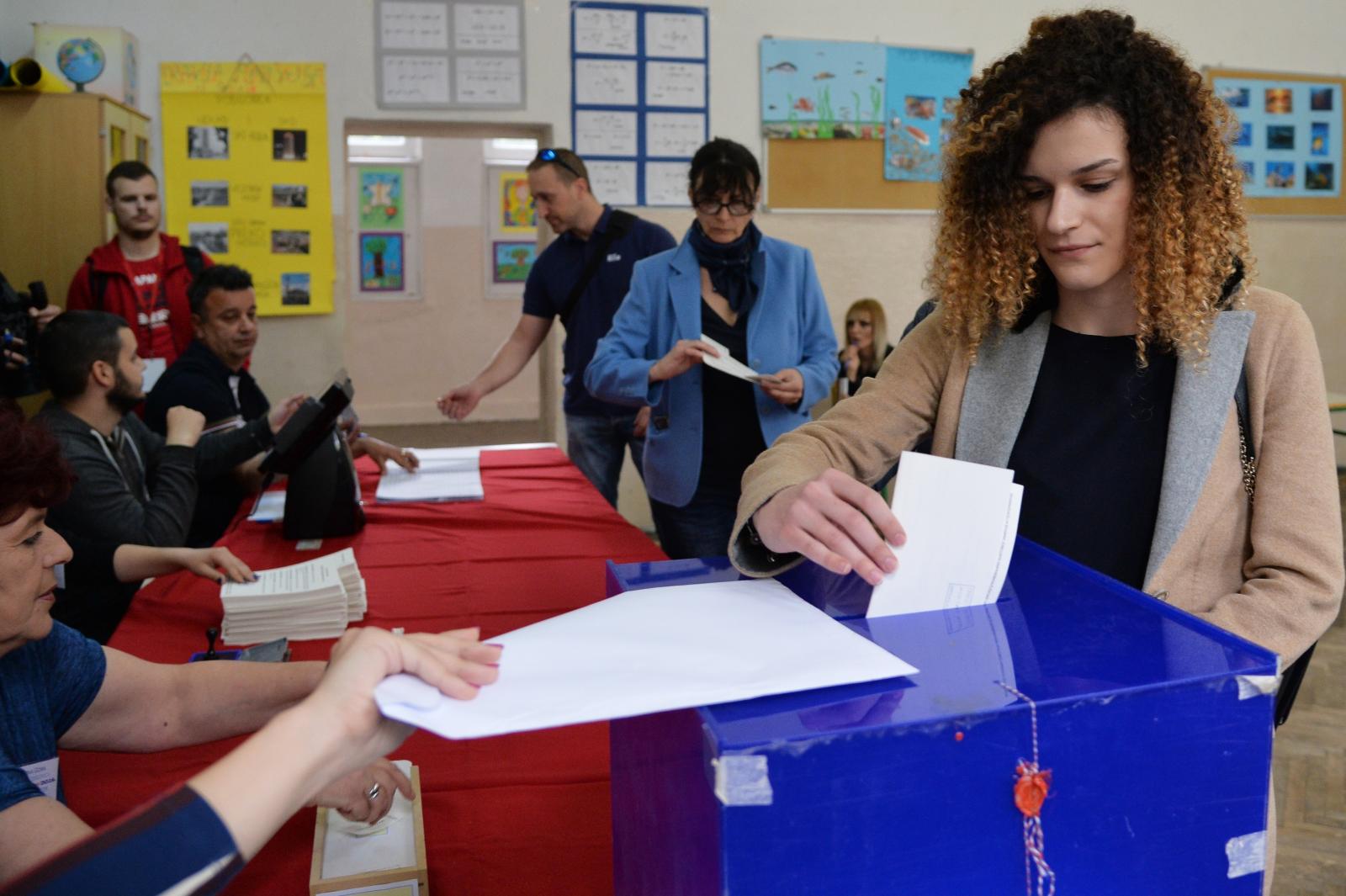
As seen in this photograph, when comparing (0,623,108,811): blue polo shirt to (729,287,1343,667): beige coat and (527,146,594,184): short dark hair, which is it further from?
(527,146,594,184): short dark hair

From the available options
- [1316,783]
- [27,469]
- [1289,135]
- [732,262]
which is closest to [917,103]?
[1289,135]

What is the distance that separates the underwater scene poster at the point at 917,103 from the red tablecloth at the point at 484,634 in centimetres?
303

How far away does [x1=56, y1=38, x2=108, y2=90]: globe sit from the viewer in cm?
427

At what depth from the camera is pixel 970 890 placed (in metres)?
0.64

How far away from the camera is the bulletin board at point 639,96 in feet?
16.6

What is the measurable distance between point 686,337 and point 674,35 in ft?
9.50

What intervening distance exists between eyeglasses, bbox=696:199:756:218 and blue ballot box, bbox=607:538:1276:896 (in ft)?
6.73

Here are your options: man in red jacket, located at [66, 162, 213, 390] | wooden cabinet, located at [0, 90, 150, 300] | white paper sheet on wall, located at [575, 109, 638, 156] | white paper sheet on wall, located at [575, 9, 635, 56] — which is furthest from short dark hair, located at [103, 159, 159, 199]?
white paper sheet on wall, located at [575, 9, 635, 56]

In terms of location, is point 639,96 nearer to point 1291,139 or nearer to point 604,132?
point 604,132

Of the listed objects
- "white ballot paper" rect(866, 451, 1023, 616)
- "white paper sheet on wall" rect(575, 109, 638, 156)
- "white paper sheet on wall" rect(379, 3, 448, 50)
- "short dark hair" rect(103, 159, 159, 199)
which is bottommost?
"white ballot paper" rect(866, 451, 1023, 616)

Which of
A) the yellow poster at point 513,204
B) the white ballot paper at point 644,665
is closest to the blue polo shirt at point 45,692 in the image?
the white ballot paper at point 644,665

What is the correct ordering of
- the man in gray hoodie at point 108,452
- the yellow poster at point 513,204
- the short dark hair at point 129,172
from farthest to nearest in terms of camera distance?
the yellow poster at point 513,204 → the short dark hair at point 129,172 → the man in gray hoodie at point 108,452

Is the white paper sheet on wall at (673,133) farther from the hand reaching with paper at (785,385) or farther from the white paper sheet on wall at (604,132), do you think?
the hand reaching with paper at (785,385)

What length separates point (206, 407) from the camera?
2918 millimetres
